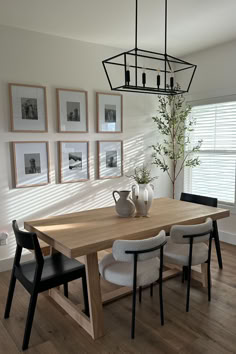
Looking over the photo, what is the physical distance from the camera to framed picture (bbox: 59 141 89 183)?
12.0 ft

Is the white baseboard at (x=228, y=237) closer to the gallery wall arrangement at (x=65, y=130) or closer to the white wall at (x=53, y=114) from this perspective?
the white wall at (x=53, y=114)

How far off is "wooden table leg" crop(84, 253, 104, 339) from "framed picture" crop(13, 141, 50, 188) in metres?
1.68

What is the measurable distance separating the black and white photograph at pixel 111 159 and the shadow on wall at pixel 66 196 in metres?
0.20

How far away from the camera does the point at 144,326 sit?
2.26 meters

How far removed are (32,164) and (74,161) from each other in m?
0.56

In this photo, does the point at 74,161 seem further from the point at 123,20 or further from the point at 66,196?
the point at 123,20

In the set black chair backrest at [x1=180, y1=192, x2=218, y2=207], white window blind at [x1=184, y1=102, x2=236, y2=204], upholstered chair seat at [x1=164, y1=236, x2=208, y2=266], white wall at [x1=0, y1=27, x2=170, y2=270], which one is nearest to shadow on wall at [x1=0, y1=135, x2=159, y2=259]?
white wall at [x1=0, y1=27, x2=170, y2=270]

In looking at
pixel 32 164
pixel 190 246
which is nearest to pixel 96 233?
pixel 190 246

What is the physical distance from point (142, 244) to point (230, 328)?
1037 millimetres

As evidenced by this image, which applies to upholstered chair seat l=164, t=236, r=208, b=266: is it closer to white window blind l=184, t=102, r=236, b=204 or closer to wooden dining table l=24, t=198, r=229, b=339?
wooden dining table l=24, t=198, r=229, b=339

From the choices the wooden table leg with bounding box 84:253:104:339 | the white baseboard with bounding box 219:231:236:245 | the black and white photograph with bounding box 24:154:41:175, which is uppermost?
the black and white photograph with bounding box 24:154:41:175

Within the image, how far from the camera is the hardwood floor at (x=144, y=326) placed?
80.0 inches

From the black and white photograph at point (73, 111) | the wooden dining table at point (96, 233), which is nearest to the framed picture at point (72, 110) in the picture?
the black and white photograph at point (73, 111)

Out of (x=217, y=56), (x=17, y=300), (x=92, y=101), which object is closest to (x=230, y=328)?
(x=17, y=300)
